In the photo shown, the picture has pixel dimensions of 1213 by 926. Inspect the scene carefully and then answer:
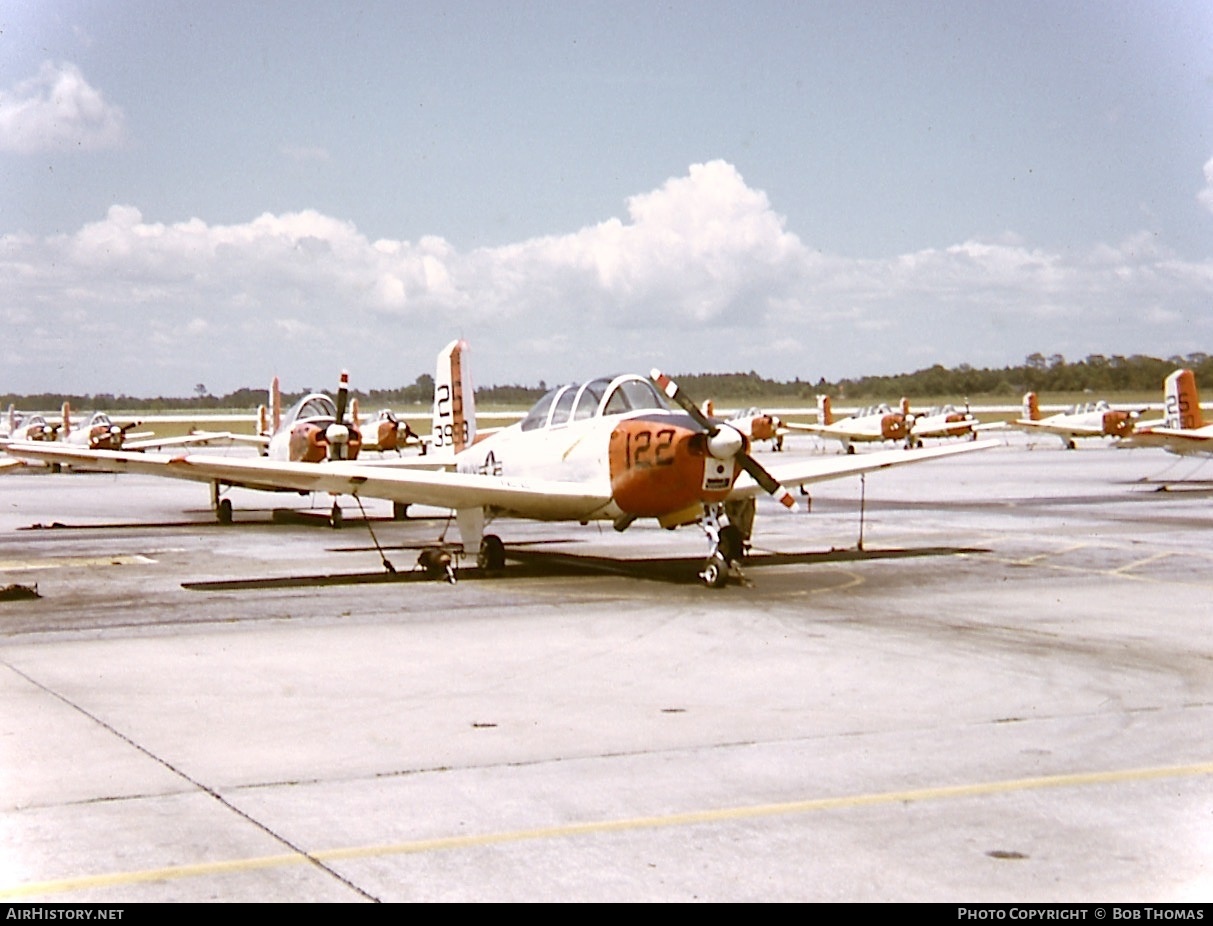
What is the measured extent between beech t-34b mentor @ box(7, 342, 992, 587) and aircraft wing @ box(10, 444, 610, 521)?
18 mm

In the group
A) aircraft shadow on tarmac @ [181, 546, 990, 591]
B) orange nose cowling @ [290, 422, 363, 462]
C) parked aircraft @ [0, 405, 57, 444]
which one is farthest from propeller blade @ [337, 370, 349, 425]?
parked aircraft @ [0, 405, 57, 444]

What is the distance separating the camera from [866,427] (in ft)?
236

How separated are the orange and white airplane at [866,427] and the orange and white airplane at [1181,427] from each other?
29629 mm

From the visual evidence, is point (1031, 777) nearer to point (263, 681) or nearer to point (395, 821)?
point (395, 821)

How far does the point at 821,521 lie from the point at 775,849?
2112cm

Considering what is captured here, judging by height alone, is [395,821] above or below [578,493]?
below

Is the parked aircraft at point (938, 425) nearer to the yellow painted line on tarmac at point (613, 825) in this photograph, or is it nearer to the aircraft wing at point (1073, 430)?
the aircraft wing at point (1073, 430)

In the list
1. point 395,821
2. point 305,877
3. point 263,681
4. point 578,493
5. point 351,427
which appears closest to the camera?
point 305,877

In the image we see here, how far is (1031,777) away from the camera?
6.94 meters

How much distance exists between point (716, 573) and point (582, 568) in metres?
3.08

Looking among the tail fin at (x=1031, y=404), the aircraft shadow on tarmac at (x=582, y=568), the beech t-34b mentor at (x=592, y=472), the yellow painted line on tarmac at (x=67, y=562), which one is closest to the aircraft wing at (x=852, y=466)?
the beech t-34b mentor at (x=592, y=472)

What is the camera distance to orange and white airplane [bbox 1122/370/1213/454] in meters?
34.4
